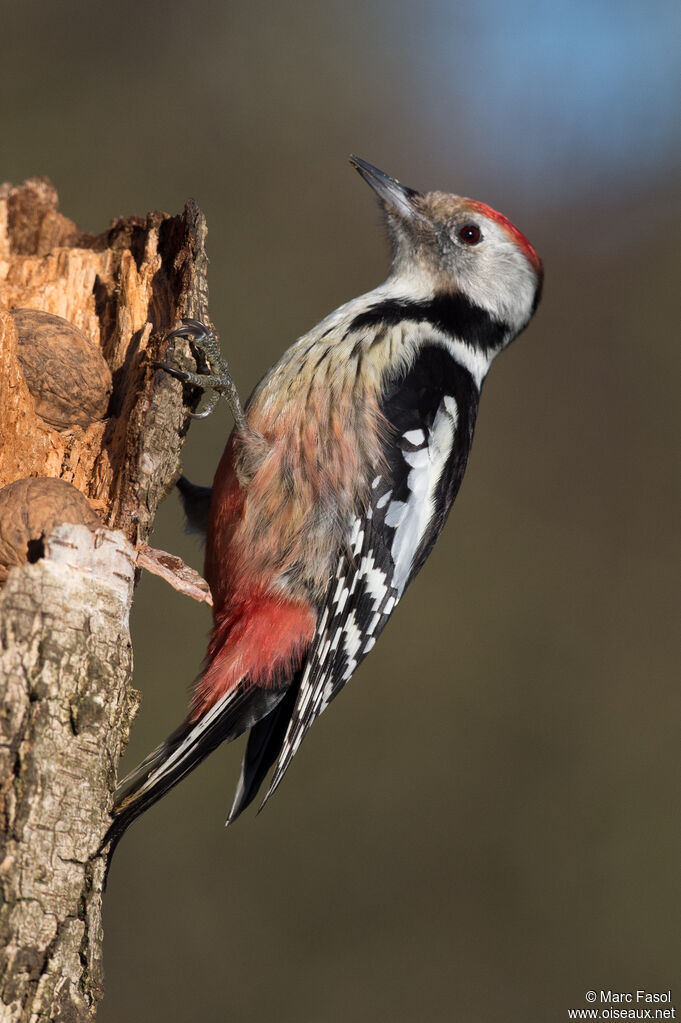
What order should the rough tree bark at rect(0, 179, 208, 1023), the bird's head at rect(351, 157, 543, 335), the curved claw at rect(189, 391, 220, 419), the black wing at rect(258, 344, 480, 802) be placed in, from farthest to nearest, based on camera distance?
the bird's head at rect(351, 157, 543, 335)
the black wing at rect(258, 344, 480, 802)
the curved claw at rect(189, 391, 220, 419)
the rough tree bark at rect(0, 179, 208, 1023)

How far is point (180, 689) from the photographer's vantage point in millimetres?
4199

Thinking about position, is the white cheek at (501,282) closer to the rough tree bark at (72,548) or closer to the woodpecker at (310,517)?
the woodpecker at (310,517)

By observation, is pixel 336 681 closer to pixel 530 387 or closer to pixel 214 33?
pixel 530 387

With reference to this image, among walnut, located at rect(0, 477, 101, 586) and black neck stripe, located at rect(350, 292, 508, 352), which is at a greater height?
black neck stripe, located at rect(350, 292, 508, 352)

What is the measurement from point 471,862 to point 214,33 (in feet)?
13.4

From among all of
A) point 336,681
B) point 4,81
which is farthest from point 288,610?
point 4,81

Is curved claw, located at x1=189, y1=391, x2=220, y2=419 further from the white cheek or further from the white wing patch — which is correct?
the white cheek

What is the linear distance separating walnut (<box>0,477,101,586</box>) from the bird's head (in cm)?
152

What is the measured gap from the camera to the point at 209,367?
242 centimetres

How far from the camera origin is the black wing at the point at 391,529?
8.36 feet

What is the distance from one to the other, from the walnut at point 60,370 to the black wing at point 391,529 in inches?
29.5

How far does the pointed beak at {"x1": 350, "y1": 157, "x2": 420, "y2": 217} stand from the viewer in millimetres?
3211

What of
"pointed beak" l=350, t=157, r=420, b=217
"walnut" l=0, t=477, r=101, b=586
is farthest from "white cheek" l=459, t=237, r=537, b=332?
"walnut" l=0, t=477, r=101, b=586

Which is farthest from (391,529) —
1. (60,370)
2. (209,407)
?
(60,370)
